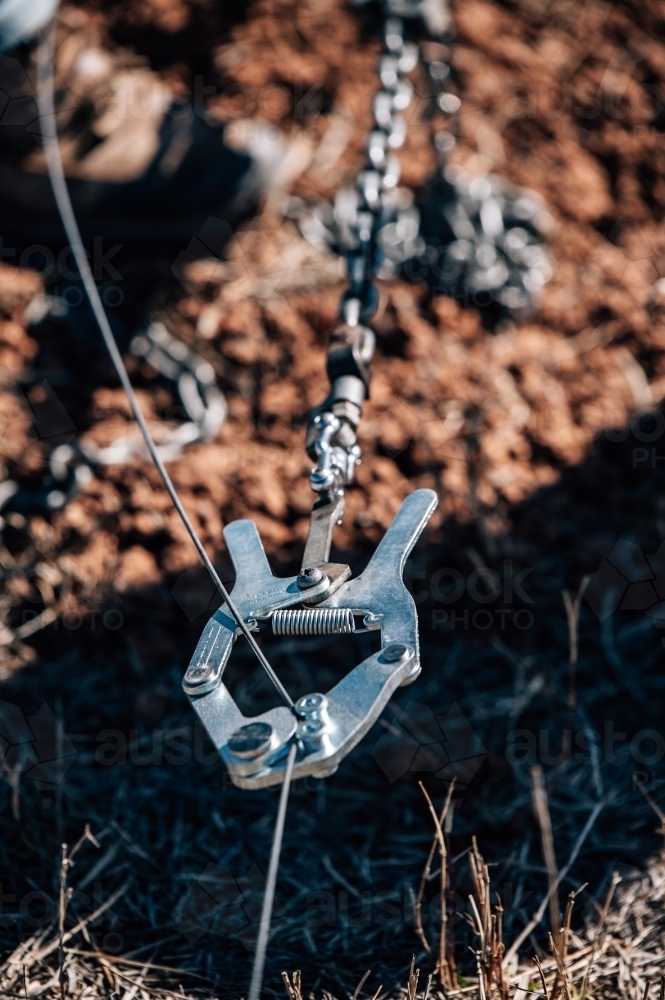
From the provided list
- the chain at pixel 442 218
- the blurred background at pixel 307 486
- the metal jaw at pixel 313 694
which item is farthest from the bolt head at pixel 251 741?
the chain at pixel 442 218

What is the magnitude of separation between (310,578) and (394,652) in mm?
161

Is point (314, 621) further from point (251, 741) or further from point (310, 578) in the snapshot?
point (251, 741)

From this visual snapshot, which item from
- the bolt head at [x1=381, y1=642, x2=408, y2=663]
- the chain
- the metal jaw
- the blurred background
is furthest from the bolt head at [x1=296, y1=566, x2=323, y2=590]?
the chain

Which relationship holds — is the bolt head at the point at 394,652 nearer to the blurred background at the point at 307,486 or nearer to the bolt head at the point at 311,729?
the bolt head at the point at 311,729

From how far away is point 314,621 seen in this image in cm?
114

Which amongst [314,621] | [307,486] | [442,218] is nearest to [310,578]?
[314,621]

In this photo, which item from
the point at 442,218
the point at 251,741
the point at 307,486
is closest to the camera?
the point at 251,741

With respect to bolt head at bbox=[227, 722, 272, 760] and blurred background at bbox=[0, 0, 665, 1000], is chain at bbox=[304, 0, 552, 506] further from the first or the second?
bolt head at bbox=[227, 722, 272, 760]

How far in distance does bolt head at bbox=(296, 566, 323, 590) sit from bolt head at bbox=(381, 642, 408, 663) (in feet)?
0.46

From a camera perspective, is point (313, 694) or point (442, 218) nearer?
point (313, 694)

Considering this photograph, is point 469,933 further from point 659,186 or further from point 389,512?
point 659,186

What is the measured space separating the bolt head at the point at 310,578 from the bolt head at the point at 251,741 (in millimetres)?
212

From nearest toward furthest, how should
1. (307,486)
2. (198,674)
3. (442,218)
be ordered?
(198,674) < (307,486) < (442,218)

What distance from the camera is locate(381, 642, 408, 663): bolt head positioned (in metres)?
1.08
